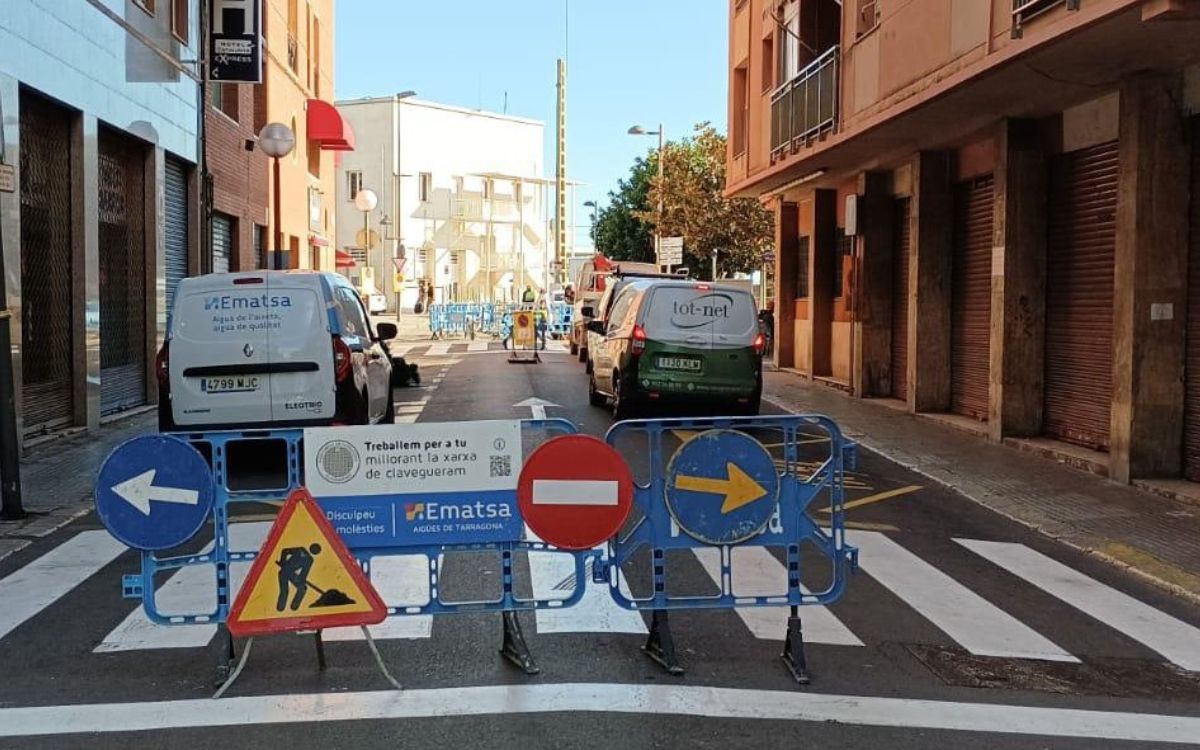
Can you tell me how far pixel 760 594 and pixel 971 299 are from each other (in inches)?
434

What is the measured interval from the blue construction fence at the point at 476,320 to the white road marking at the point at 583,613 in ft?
106

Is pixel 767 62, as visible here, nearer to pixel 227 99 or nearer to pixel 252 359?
pixel 227 99

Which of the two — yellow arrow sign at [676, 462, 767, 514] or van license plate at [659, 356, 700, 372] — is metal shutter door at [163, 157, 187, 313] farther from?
yellow arrow sign at [676, 462, 767, 514]

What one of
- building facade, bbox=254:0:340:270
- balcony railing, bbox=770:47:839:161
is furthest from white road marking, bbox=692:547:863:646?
building facade, bbox=254:0:340:270

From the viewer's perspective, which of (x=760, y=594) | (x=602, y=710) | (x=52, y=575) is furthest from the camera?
(x=52, y=575)

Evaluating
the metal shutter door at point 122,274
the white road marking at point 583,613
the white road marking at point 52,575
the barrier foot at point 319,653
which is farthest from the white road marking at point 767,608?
the metal shutter door at point 122,274

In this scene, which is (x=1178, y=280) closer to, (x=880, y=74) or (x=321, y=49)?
(x=880, y=74)

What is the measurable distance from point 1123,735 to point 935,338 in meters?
13.0

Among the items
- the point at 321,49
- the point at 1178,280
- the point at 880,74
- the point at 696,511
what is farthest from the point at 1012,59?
the point at 321,49

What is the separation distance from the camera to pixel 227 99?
74.7 feet

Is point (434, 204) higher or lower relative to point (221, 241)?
higher

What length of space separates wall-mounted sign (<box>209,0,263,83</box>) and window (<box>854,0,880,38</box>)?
9633 millimetres

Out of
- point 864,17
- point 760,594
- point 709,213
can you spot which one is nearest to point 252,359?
point 760,594

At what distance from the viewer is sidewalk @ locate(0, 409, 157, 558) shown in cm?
906
